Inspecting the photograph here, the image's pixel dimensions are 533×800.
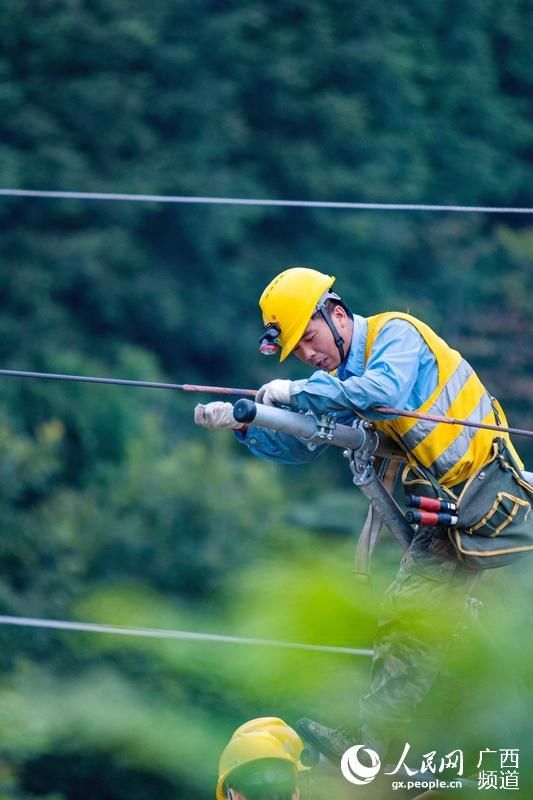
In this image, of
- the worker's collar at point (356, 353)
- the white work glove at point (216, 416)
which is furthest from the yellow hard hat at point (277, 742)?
the worker's collar at point (356, 353)

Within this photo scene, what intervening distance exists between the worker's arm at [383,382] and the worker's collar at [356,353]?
57 millimetres

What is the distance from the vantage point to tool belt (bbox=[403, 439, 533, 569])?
10.1 feet

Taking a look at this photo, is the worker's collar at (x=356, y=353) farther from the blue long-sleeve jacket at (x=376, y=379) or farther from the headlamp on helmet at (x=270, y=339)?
the headlamp on helmet at (x=270, y=339)

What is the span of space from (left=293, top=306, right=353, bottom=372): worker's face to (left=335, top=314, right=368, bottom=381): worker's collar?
0.03 ft

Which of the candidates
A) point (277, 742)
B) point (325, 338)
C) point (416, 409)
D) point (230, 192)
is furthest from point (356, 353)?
point (230, 192)

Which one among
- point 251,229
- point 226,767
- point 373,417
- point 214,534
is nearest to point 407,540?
point 373,417

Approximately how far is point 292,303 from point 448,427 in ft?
1.27

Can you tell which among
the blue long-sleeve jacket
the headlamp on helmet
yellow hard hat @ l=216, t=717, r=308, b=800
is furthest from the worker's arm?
yellow hard hat @ l=216, t=717, r=308, b=800

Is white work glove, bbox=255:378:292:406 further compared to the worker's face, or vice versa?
the worker's face

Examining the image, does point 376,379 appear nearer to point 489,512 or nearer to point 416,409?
point 416,409

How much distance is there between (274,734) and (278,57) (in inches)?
615

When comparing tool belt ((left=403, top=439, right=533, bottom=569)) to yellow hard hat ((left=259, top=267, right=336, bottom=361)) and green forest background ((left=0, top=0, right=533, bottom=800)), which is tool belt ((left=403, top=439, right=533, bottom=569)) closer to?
yellow hard hat ((left=259, top=267, right=336, bottom=361))

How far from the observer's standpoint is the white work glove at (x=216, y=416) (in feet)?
10.1

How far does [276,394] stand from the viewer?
3057 mm
